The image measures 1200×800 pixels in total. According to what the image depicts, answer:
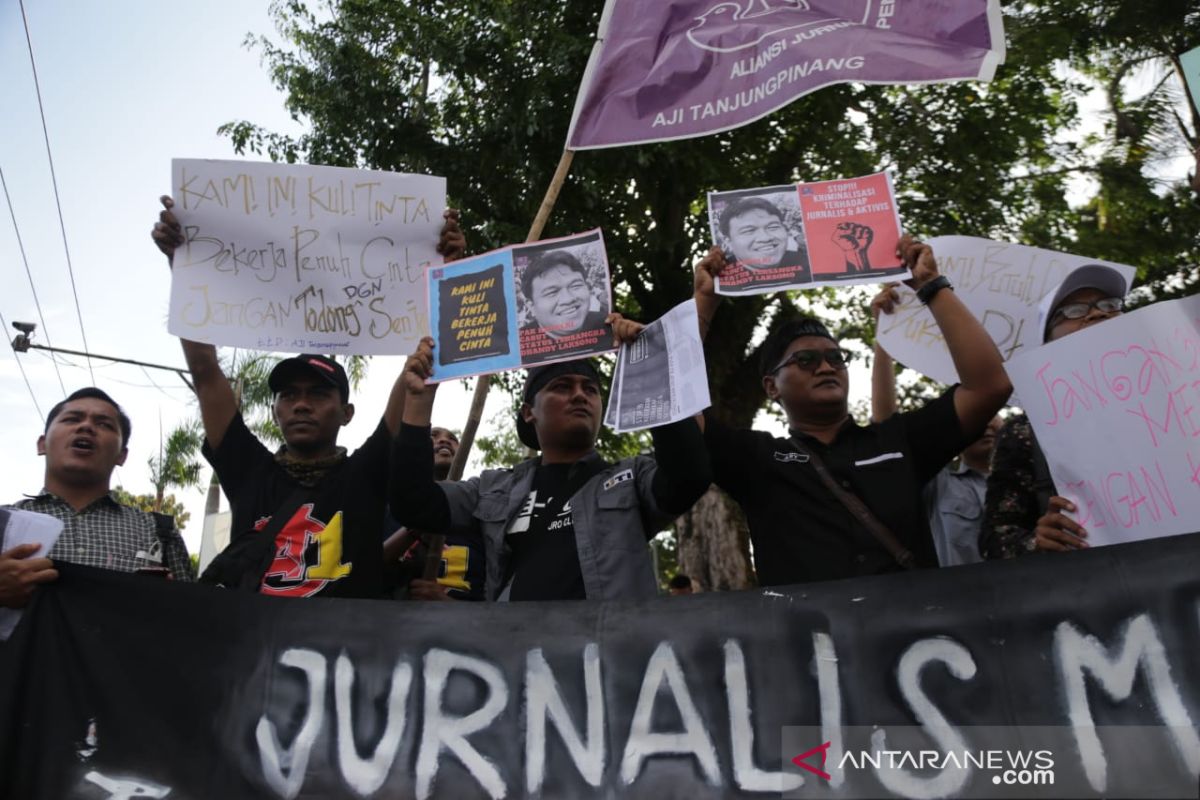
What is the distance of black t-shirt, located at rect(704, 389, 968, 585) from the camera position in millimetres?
2797

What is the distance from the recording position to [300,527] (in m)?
3.14

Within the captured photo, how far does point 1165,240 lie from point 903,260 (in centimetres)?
773

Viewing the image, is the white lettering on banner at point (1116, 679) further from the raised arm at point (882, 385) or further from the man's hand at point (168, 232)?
the man's hand at point (168, 232)

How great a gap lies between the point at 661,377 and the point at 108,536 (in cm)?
187

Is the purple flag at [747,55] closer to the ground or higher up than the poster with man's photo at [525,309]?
higher up

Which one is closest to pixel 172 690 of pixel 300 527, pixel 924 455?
pixel 300 527

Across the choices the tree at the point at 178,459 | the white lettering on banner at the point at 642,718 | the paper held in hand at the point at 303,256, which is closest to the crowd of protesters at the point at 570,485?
the paper held in hand at the point at 303,256

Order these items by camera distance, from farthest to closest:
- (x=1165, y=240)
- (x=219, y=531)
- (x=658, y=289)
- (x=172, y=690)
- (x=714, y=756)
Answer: (x=219, y=531)
(x=658, y=289)
(x=1165, y=240)
(x=172, y=690)
(x=714, y=756)

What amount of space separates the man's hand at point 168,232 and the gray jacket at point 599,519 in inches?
48.3

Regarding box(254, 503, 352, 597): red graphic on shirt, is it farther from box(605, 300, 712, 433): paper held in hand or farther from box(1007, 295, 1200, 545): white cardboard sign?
box(1007, 295, 1200, 545): white cardboard sign

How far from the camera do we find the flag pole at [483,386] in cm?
329

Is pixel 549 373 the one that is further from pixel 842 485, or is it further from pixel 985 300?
pixel 985 300

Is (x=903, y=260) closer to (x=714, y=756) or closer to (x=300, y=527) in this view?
(x=714, y=756)

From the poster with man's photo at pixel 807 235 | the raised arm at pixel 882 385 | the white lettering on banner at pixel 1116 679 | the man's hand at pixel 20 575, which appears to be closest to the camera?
the white lettering on banner at pixel 1116 679
